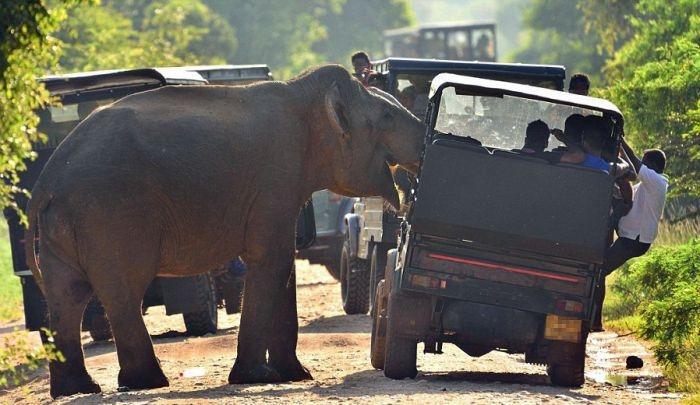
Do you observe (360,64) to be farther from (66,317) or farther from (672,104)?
(66,317)

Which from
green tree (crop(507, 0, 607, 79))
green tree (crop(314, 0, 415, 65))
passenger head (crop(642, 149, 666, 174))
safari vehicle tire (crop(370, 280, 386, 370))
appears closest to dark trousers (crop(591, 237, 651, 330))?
passenger head (crop(642, 149, 666, 174))

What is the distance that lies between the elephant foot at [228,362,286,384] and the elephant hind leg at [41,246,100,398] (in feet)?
3.71

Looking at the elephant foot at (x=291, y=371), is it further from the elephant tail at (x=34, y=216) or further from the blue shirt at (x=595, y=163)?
the blue shirt at (x=595, y=163)

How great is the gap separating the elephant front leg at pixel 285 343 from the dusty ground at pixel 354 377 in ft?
0.94

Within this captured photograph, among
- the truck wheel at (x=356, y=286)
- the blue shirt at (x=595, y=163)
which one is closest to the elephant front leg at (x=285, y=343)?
the blue shirt at (x=595, y=163)

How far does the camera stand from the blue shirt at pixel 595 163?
13.3 metres

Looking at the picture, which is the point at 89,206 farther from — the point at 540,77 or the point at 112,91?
the point at 540,77

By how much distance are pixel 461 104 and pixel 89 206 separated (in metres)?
4.26

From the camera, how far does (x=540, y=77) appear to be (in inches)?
717

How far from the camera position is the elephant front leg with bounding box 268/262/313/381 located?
13.9 m

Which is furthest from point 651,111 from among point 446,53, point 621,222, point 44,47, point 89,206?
point 446,53

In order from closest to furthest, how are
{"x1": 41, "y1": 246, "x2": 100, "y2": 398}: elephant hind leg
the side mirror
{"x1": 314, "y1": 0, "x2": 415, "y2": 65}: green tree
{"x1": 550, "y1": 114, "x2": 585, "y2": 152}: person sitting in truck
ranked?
{"x1": 41, "y1": 246, "x2": 100, "y2": 398}: elephant hind leg
{"x1": 550, "y1": 114, "x2": 585, "y2": 152}: person sitting in truck
the side mirror
{"x1": 314, "y1": 0, "x2": 415, "y2": 65}: green tree

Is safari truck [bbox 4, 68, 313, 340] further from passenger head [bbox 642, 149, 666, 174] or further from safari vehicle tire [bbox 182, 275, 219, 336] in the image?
passenger head [bbox 642, 149, 666, 174]

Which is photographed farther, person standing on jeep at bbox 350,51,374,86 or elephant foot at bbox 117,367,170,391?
person standing on jeep at bbox 350,51,374,86
